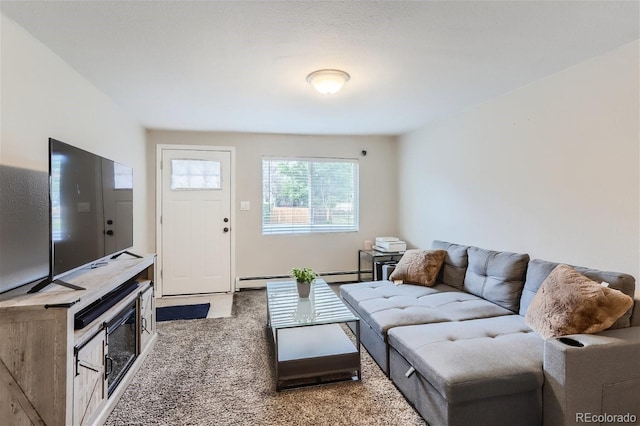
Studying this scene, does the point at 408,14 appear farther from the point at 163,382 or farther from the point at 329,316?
the point at 163,382

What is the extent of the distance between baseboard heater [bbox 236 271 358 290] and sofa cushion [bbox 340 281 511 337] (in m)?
1.53

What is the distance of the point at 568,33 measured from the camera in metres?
1.80

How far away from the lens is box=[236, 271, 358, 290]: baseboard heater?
4.32 metres

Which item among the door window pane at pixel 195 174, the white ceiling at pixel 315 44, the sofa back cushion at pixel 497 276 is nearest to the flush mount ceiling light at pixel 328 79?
the white ceiling at pixel 315 44

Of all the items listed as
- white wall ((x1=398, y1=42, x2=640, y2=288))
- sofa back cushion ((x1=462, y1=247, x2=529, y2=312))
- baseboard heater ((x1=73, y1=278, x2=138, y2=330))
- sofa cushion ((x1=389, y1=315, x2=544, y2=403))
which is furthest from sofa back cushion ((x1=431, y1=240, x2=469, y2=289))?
baseboard heater ((x1=73, y1=278, x2=138, y2=330))

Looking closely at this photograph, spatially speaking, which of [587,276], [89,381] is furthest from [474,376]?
[89,381]

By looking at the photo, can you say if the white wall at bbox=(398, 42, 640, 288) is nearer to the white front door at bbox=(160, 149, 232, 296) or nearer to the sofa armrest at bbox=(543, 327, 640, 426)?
the sofa armrest at bbox=(543, 327, 640, 426)

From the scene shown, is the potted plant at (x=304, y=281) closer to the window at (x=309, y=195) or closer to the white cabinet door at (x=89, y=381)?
the white cabinet door at (x=89, y=381)

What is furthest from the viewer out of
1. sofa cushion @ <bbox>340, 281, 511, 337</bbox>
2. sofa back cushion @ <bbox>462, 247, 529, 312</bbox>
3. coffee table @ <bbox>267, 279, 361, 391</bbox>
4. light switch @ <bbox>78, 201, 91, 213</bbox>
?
sofa back cushion @ <bbox>462, 247, 529, 312</bbox>

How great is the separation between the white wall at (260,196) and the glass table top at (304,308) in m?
1.38

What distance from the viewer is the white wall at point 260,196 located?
429cm

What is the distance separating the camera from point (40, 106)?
1.95 metres

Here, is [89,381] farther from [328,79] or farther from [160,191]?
[160,191]

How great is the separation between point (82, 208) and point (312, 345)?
1729mm
